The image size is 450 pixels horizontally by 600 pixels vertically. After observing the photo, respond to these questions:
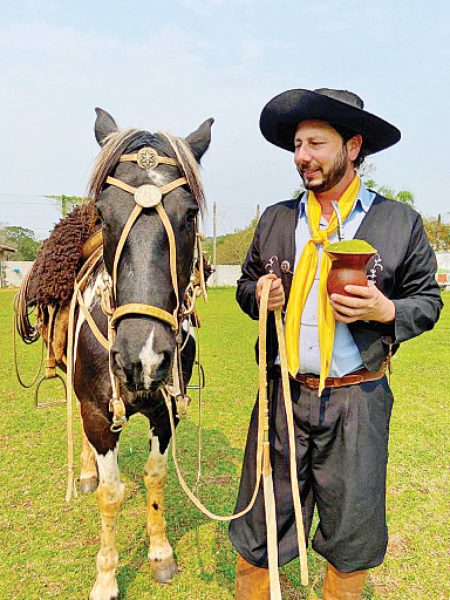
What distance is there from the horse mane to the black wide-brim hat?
1.31ft

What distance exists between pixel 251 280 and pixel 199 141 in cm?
78

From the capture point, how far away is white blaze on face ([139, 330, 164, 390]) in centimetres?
166

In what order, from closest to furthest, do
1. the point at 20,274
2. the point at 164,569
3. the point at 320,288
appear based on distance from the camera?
the point at 320,288 < the point at 164,569 < the point at 20,274

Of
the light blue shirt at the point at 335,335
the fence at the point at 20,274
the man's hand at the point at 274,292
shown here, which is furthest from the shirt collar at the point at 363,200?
the fence at the point at 20,274

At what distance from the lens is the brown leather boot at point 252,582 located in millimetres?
2104

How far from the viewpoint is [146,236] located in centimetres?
180

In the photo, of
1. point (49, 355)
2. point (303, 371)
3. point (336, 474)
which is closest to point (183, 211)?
point (303, 371)

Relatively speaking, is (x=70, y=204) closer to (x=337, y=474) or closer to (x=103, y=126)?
(x=103, y=126)

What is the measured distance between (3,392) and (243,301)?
5.26m

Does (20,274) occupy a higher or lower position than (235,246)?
lower

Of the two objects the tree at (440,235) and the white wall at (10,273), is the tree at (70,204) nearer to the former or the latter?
the white wall at (10,273)

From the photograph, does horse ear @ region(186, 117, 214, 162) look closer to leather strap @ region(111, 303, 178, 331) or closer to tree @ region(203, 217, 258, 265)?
leather strap @ region(111, 303, 178, 331)

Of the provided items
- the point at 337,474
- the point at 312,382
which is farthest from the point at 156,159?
the point at 337,474

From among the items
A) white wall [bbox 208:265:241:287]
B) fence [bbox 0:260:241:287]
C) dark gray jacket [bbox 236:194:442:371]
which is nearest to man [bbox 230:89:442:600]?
dark gray jacket [bbox 236:194:442:371]
